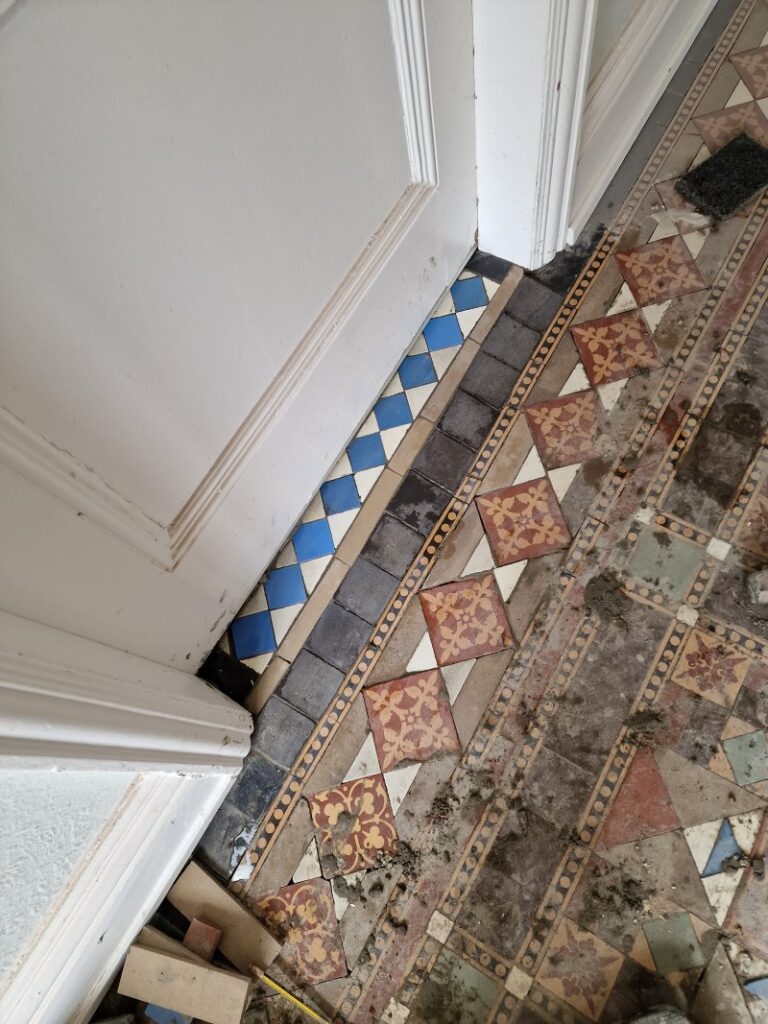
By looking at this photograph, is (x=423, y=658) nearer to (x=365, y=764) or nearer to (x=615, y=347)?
(x=365, y=764)

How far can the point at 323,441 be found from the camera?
4.65 ft

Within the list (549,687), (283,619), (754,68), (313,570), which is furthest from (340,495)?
(754,68)

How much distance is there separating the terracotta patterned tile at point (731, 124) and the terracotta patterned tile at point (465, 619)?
4.32 feet

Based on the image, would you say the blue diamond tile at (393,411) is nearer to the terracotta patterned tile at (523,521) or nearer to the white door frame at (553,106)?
the terracotta patterned tile at (523,521)

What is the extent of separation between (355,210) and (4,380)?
0.70 meters

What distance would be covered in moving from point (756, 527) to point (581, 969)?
95cm

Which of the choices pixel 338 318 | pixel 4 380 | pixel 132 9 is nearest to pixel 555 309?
pixel 338 318

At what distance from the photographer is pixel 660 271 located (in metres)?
1.62

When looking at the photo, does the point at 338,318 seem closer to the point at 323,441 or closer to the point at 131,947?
the point at 323,441

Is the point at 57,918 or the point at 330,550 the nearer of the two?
the point at 57,918

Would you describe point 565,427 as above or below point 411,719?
above

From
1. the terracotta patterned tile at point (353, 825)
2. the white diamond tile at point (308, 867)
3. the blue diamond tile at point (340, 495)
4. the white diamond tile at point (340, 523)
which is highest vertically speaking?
the blue diamond tile at point (340, 495)

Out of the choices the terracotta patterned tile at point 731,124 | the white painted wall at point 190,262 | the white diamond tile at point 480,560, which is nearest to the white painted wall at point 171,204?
the white painted wall at point 190,262

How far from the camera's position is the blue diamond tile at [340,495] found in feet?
5.03
